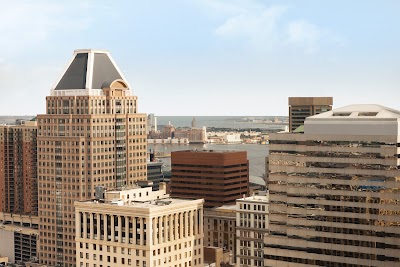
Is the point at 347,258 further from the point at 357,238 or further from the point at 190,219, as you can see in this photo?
the point at 190,219

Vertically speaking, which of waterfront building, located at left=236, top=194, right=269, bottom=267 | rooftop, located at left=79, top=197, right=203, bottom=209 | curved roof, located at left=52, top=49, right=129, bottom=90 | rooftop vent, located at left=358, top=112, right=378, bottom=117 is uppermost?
curved roof, located at left=52, top=49, right=129, bottom=90

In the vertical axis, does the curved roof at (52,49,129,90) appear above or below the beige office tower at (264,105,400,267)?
above

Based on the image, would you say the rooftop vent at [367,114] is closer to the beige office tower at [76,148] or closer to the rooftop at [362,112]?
the rooftop at [362,112]

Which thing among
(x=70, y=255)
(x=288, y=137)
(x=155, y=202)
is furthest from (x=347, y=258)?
(x=70, y=255)

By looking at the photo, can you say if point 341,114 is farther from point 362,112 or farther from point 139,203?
point 139,203

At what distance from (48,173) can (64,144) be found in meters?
8.54

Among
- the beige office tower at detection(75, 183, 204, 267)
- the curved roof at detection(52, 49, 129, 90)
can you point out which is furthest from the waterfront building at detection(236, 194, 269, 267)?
the curved roof at detection(52, 49, 129, 90)

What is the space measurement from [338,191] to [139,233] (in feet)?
103

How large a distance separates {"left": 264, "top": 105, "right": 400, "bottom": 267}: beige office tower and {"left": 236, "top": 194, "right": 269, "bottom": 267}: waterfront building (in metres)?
37.0

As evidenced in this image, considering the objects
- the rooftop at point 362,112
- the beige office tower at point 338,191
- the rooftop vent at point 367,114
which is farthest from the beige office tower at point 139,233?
the rooftop vent at point 367,114

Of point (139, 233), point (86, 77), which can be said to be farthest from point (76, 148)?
point (139, 233)

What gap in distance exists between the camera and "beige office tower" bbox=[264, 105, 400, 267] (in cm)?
11631

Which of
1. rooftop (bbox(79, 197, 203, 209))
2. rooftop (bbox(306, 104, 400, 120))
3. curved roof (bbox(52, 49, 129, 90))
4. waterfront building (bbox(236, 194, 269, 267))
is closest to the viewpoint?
rooftop (bbox(306, 104, 400, 120))

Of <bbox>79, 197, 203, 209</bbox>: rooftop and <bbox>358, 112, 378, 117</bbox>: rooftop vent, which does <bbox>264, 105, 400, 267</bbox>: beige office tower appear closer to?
<bbox>358, 112, 378, 117</bbox>: rooftop vent
